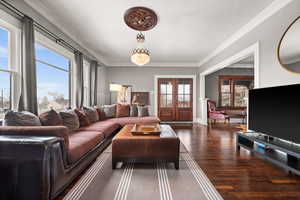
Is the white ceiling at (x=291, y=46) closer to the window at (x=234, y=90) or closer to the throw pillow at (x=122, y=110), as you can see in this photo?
the throw pillow at (x=122, y=110)

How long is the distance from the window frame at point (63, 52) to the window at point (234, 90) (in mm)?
6529

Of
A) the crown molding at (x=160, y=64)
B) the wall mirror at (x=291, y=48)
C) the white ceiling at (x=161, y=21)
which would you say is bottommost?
the wall mirror at (x=291, y=48)

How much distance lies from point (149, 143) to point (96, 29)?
2975mm

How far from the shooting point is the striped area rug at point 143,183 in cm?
162

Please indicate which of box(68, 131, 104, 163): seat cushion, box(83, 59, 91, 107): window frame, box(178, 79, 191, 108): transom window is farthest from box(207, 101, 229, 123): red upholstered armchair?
box(68, 131, 104, 163): seat cushion

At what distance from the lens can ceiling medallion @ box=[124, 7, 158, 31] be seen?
104 inches

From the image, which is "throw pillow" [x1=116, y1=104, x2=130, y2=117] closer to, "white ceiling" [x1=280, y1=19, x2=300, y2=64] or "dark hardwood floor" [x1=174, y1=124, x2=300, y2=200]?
"dark hardwood floor" [x1=174, y1=124, x2=300, y2=200]

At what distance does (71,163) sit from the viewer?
1.76 metres

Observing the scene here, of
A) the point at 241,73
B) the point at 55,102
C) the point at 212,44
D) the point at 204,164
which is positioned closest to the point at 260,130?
the point at 204,164

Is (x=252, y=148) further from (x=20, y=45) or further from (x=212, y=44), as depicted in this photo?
(x=20, y=45)

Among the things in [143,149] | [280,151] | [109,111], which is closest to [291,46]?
[280,151]

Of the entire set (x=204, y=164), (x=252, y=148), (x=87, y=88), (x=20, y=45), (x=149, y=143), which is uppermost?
(x=20, y=45)

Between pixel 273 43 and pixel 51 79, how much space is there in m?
4.48

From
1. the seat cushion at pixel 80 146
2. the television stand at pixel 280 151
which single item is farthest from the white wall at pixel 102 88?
the television stand at pixel 280 151
